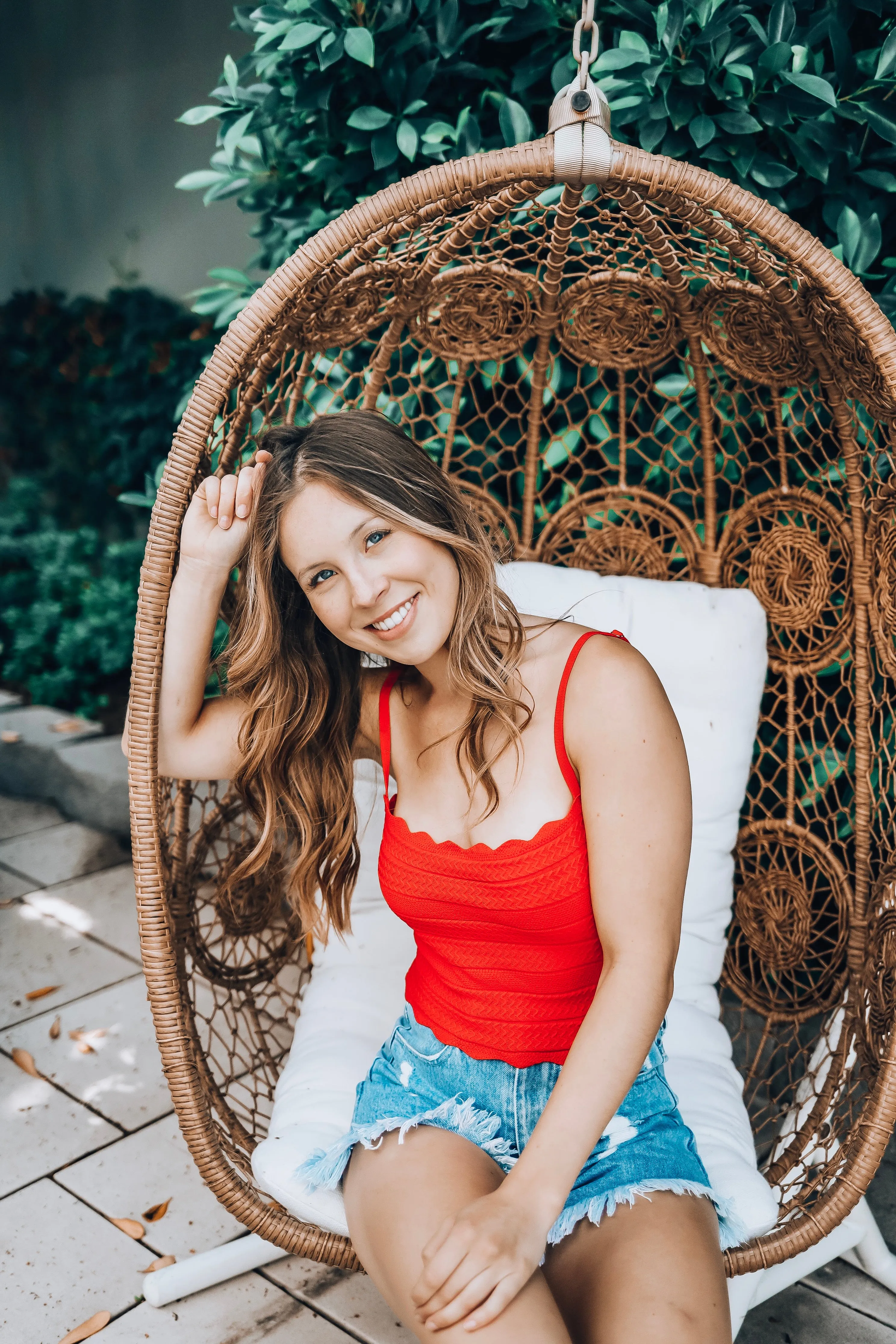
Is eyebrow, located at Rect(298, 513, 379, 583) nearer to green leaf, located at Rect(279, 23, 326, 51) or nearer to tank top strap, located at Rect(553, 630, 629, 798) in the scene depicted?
tank top strap, located at Rect(553, 630, 629, 798)

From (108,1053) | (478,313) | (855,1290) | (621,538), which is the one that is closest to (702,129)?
(478,313)

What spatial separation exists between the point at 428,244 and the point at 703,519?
0.82 metres

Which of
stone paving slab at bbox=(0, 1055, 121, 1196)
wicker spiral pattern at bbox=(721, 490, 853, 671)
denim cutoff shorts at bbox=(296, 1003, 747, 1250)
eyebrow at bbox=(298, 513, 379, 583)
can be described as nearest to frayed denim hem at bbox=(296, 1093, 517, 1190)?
denim cutoff shorts at bbox=(296, 1003, 747, 1250)

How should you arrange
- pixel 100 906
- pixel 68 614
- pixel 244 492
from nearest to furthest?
pixel 244 492 < pixel 100 906 < pixel 68 614

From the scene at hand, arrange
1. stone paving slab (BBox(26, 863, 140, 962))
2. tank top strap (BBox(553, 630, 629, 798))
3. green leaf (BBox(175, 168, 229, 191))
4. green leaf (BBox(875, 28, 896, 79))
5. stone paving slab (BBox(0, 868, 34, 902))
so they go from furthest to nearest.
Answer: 1. stone paving slab (BBox(0, 868, 34, 902))
2. stone paving slab (BBox(26, 863, 140, 962))
3. green leaf (BBox(175, 168, 229, 191))
4. green leaf (BBox(875, 28, 896, 79))
5. tank top strap (BBox(553, 630, 629, 798))

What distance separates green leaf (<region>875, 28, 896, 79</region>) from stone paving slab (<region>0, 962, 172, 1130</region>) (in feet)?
7.38

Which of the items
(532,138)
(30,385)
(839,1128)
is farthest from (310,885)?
(30,385)

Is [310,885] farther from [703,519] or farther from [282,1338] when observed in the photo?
[703,519]

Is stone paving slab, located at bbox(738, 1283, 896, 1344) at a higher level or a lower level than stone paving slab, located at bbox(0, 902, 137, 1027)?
lower

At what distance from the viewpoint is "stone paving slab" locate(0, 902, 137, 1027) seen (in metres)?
2.52

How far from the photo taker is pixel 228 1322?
1642 mm

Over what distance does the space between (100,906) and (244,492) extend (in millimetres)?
1992

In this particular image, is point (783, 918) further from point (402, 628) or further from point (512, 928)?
point (402, 628)

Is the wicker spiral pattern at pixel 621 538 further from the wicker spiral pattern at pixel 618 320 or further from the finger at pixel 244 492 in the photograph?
the finger at pixel 244 492
